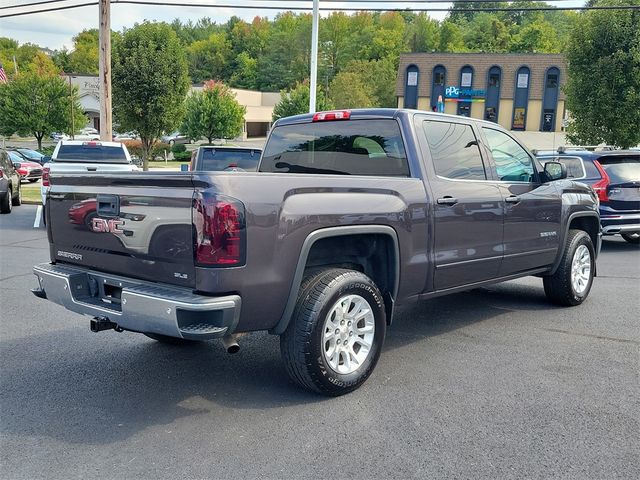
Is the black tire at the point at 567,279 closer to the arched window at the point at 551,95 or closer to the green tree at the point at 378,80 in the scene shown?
the arched window at the point at 551,95

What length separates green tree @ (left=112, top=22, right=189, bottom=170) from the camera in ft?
70.4

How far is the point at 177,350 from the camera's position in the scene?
530 centimetres

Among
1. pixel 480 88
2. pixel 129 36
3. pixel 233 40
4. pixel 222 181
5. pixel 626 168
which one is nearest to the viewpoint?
pixel 222 181

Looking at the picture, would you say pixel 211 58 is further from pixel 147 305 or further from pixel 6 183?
pixel 147 305

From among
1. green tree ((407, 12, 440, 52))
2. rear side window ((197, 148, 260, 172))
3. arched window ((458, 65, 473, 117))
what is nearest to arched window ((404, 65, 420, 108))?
arched window ((458, 65, 473, 117))

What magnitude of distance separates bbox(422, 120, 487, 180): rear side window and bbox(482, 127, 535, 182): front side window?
0.31m

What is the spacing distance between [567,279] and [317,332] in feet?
12.5

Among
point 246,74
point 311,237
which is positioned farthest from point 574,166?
point 246,74

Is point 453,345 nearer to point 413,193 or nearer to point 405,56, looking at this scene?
point 413,193

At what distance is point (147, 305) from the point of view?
366 centimetres

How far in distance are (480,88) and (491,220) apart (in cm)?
5607

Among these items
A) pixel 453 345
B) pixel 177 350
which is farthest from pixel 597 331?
pixel 177 350

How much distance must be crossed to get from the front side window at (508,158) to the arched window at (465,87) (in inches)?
2134

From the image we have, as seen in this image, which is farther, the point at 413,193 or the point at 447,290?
the point at 447,290
